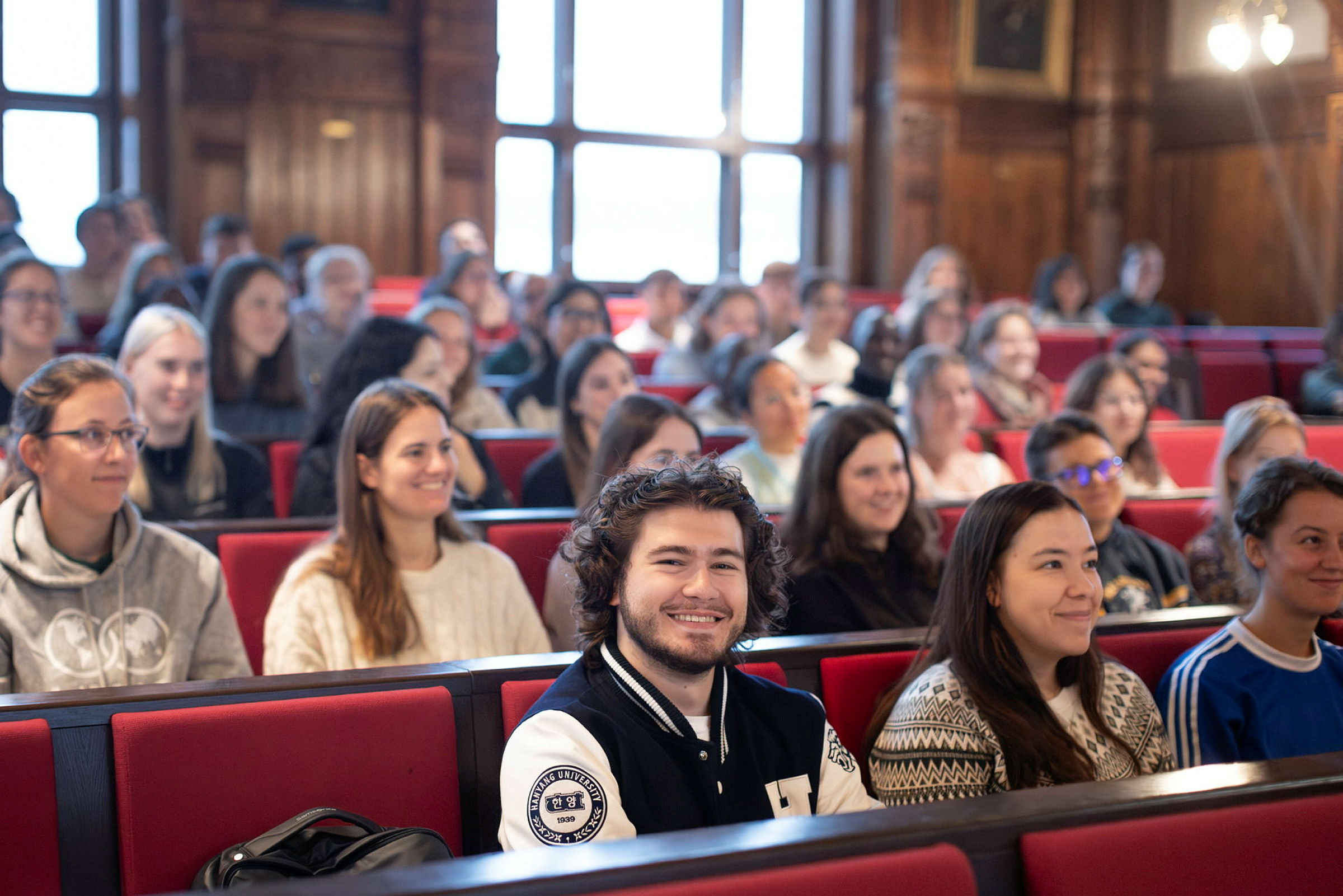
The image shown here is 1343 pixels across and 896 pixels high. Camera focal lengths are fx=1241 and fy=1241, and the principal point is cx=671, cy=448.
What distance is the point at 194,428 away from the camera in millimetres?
2822

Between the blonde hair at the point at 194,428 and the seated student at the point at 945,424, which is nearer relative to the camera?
the blonde hair at the point at 194,428

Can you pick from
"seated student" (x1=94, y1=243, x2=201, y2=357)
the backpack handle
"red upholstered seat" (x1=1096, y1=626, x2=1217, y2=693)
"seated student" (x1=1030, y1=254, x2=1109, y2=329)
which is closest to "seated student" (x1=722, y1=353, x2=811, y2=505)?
"red upholstered seat" (x1=1096, y1=626, x2=1217, y2=693)

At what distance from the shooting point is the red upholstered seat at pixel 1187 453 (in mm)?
3873

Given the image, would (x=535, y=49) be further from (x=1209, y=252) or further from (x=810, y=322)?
(x=1209, y=252)

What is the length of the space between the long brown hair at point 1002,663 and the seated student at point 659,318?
392cm

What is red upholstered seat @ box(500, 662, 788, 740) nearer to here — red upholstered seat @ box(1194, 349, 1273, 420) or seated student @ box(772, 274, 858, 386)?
seated student @ box(772, 274, 858, 386)

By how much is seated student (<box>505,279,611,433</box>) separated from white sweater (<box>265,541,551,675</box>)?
1.99 m

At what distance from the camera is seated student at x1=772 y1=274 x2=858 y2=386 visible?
498cm

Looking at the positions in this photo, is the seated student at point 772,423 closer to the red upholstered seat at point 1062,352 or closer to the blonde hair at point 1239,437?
the blonde hair at point 1239,437

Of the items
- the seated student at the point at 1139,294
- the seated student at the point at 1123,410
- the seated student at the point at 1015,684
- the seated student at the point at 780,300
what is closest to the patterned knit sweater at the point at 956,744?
the seated student at the point at 1015,684

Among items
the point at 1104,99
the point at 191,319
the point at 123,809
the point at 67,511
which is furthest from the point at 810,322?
the point at 1104,99

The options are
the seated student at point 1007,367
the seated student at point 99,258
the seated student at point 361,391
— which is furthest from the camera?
the seated student at point 99,258

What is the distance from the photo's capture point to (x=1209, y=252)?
855 centimetres

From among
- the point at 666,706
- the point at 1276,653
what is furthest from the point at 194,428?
the point at 1276,653
